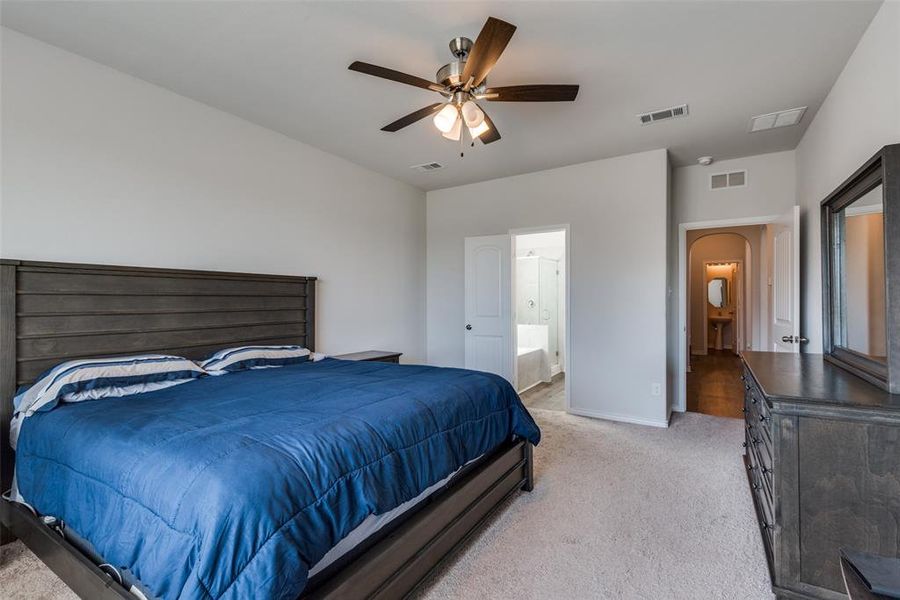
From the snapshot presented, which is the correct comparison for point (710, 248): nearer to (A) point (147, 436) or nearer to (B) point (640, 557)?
(B) point (640, 557)

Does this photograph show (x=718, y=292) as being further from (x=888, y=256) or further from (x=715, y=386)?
(x=888, y=256)

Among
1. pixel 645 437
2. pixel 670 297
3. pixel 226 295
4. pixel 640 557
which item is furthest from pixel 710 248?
pixel 226 295

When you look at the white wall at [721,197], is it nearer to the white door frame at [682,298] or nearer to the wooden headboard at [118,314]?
the white door frame at [682,298]

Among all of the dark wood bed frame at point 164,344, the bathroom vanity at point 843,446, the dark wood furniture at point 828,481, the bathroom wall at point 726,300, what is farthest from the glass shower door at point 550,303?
the dark wood furniture at point 828,481

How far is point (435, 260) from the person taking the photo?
5.47 m

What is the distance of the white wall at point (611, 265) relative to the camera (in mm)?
4020

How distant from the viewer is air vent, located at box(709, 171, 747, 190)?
13.9 feet

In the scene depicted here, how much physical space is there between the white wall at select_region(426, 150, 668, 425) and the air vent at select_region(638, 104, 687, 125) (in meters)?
0.74

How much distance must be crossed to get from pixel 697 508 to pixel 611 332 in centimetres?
199

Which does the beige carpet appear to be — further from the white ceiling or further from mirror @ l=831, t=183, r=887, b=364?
the white ceiling

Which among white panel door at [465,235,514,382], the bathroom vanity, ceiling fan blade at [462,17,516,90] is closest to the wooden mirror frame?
the bathroom vanity

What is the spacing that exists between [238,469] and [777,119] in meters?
4.27

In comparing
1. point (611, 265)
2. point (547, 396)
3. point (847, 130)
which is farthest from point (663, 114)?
point (547, 396)

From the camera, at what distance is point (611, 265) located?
14.0 ft
